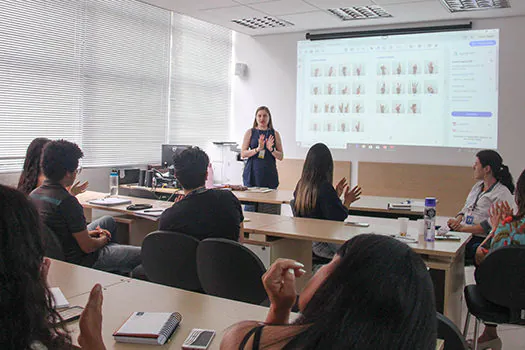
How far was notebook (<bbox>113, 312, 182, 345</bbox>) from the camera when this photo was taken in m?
1.64

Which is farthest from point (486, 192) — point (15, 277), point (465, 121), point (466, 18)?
point (15, 277)

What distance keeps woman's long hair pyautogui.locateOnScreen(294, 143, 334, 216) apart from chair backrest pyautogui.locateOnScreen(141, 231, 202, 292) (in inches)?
53.9

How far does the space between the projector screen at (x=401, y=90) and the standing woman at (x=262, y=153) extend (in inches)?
57.8

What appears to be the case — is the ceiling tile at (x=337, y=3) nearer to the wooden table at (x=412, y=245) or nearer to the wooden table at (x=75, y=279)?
the wooden table at (x=412, y=245)

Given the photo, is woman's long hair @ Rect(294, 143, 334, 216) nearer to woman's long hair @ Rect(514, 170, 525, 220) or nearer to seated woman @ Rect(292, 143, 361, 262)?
seated woman @ Rect(292, 143, 361, 262)

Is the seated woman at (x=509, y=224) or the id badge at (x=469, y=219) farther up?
the seated woman at (x=509, y=224)

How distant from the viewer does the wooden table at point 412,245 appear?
2.96m

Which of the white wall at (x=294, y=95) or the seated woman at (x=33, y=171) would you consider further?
the white wall at (x=294, y=95)

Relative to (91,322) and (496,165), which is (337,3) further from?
(91,322)

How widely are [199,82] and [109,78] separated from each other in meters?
1.76

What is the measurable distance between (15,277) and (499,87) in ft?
20.7

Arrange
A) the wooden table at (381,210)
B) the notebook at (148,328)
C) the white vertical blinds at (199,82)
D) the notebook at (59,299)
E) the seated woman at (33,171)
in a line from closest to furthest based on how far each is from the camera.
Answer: the notebook at (148,328) < the notebook at (59,299) < the seated woman at (33,171) < the wooden table at (381,210) < the white vertical blinds at (199,82)

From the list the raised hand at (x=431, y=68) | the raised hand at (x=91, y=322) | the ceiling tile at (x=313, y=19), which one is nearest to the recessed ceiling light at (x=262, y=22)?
the ceiling tile at (x=313, y=19)

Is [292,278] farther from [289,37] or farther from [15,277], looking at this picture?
[289,37]
